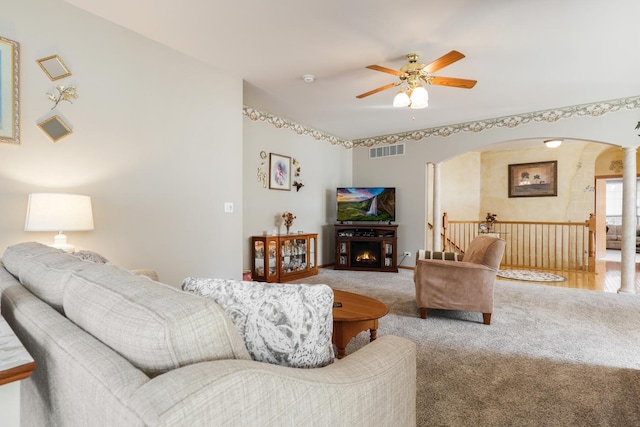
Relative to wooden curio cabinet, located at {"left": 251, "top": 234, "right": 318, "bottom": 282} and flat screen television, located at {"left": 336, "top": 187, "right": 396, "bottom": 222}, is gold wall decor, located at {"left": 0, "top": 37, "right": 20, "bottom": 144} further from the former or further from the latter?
flat screen television, located at {"left": 336, "top": 187, "right": 396, "bottom": 222}

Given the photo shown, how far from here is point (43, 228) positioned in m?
1.94

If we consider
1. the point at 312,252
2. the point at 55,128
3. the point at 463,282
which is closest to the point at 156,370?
the point at 55,128

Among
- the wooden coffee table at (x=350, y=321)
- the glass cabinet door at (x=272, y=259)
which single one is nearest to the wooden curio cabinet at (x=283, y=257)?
the glass cabinet door at (x=272, y=259)

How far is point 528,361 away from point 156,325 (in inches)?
105

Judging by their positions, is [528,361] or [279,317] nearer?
[279,317]

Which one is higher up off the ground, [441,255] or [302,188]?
[302,188]

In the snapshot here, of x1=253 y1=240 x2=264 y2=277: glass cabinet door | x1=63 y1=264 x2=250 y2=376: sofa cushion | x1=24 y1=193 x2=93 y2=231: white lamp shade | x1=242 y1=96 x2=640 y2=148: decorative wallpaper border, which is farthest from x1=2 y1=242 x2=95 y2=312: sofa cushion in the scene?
x1=242 y1=96 x2=640 y2=148: decorative wallpaper border

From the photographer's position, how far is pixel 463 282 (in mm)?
3105

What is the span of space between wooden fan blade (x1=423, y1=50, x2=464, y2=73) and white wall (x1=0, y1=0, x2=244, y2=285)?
2.04 m

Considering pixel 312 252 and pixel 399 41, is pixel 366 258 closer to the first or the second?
pixel 312 252

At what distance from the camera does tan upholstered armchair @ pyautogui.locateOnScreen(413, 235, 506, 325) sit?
3057mm

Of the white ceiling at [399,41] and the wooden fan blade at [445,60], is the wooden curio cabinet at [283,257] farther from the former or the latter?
the wooden fan blade at [445,60]

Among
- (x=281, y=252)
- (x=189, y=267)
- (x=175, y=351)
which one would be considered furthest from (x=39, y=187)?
(x=281, y=252)

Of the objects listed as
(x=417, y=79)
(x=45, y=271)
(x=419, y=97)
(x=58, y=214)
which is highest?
(x=417, y=79)
